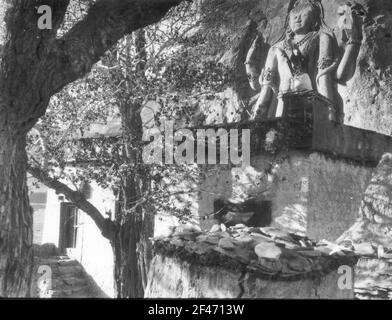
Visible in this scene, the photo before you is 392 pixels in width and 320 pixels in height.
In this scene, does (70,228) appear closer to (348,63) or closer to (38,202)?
(38,202)

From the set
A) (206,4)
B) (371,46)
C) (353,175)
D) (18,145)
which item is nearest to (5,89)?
(18,145)

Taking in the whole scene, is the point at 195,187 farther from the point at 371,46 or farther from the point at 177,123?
the point at 371,46

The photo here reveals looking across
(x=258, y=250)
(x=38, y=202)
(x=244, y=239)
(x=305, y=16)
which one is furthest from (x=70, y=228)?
(x=305, y=16)

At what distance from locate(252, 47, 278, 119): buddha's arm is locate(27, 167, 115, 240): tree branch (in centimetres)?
236

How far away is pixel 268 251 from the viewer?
18.4 ft

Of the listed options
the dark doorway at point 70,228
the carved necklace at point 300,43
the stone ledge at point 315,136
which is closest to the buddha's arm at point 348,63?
the carved necklace at point 300,43

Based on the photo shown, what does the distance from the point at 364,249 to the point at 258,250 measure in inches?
50.0

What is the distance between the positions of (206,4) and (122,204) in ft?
9.38

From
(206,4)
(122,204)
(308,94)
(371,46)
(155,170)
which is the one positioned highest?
(206,4)

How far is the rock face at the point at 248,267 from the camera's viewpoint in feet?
17.5

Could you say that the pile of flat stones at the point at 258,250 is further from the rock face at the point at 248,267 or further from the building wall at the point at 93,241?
the building wall at the point at 93,241

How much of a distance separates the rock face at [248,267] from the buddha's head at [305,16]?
270cm

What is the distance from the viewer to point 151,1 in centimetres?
549

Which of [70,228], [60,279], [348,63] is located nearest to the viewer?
[60,279]
